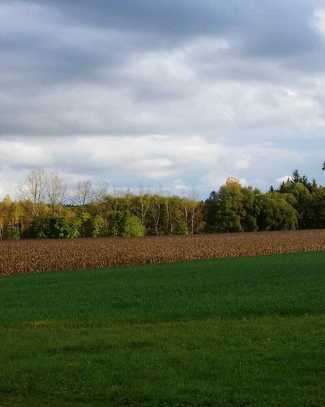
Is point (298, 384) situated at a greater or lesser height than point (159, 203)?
lesser

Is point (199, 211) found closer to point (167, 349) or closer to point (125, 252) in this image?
point (125, 252)

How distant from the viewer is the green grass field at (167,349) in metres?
9.41

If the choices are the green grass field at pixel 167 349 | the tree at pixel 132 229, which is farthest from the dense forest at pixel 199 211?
the green grass field at pixel 167 349

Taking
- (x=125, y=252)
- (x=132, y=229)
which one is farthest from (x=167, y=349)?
(x=132, y=229)

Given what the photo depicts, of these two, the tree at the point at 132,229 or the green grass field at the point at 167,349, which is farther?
the tree at the point at 132,229

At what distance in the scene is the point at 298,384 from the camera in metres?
9.65

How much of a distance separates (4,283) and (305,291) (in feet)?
60.1

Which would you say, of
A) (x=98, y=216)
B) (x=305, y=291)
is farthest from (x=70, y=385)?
(x=98, y=216)

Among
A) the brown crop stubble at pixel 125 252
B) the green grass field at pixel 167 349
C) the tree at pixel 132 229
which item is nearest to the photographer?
the green grass field at pixel 167 349

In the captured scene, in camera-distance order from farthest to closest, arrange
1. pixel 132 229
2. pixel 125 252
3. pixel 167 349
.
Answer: pixel 132 229 → pixel 125 252 → pixel 167 349

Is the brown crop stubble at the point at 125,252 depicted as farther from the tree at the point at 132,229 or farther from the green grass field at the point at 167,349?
the tree at the point at 132,229

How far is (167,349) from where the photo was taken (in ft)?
41.1

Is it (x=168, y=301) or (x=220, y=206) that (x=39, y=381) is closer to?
(x=168, y=301)

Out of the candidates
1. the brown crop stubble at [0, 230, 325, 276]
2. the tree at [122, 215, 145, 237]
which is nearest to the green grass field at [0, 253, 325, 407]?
the brown crop stubble at [0, 230, 325, 276]
